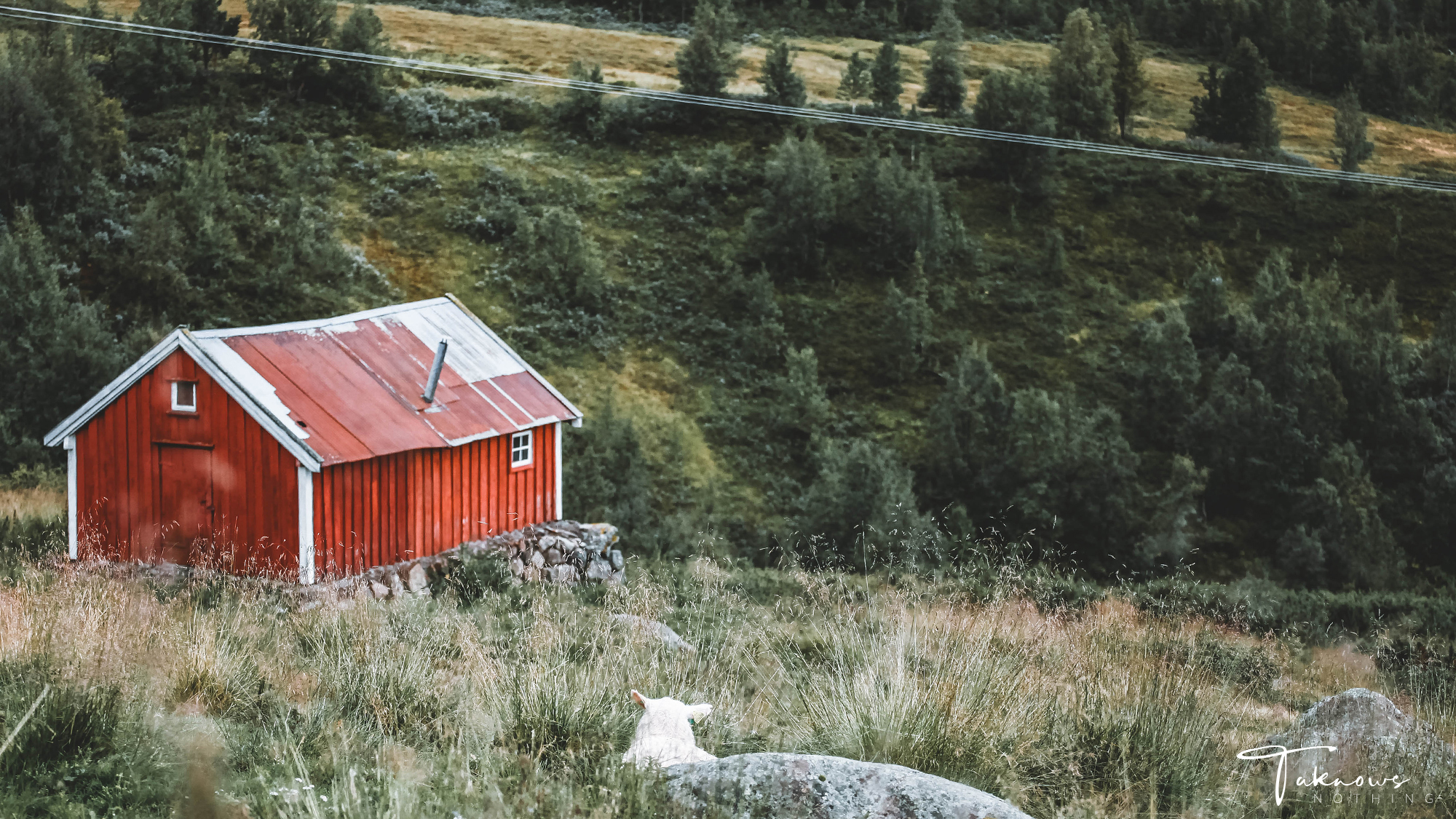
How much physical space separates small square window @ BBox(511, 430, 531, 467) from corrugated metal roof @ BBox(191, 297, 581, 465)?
0.31 m

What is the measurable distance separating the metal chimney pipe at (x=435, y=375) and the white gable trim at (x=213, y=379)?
8.09 feet

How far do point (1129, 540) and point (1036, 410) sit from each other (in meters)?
3.81

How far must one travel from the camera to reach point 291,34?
3769 centimetres

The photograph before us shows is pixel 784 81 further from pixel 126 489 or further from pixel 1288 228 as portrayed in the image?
pixel 126 489

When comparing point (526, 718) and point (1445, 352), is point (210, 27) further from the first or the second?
point (1445, 352)

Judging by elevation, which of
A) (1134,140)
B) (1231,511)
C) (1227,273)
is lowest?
(1231,511)

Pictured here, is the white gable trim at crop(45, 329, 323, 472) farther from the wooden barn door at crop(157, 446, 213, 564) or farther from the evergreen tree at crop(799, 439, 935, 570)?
the evergreen tree at crop(799, 439, 935, 570)

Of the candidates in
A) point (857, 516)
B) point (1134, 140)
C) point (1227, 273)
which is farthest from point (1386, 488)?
point (1134, 140)

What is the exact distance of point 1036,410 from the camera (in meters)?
25.5

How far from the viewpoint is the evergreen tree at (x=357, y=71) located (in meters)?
37.8

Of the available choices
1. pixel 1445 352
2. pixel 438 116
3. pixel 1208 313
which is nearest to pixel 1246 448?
pixel 1208 313

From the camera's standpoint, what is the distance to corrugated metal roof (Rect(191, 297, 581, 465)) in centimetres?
1287

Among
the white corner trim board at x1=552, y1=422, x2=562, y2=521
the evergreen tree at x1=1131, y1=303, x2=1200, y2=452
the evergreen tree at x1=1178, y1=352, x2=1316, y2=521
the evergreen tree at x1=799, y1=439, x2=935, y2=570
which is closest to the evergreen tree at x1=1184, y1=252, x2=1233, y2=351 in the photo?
the evergreen tree at x1=1131, y1=303, x2=1200, y2=452

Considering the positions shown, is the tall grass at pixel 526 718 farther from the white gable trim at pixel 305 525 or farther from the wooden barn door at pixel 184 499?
the wooden barn door at pixel 184 499
